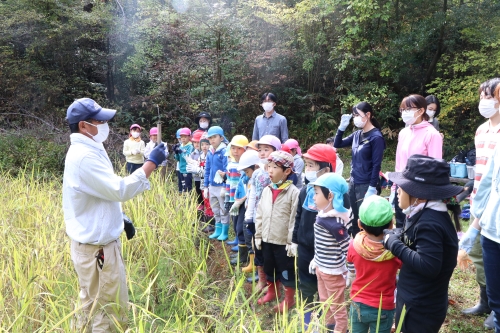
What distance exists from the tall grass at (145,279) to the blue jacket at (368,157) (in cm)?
142

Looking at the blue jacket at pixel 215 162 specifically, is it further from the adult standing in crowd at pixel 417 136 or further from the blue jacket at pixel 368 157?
the adult standing in crowd at pixel 417 136

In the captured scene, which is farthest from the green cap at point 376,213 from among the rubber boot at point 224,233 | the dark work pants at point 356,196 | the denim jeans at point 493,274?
the rubber boot at point 224,233

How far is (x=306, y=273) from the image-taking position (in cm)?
304

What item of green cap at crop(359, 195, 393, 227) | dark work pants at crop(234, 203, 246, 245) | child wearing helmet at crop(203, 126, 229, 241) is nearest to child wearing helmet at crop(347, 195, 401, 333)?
green cap at crop(359, 195, 393, 227)

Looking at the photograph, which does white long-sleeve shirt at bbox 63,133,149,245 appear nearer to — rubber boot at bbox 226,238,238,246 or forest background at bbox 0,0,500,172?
rubber boot at bbox 226,238,238,246

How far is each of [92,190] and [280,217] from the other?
1485 mm

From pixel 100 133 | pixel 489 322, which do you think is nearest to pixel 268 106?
pixel 100 133

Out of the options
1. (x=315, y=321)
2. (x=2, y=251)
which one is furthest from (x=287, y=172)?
(x=2, y=251)

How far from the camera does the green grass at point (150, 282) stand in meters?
2.27

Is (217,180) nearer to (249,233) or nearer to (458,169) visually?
(249,233)

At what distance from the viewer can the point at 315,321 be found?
1.94 m

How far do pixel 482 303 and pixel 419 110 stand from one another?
5.20 feet

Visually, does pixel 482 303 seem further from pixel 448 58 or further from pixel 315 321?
pixel 448 58

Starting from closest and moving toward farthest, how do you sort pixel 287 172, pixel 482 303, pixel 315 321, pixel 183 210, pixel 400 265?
1. pixel 315 321
2. pixel 400 265
3. pixel 482 303
4. pixel 287 172
5. pixel 183 210
